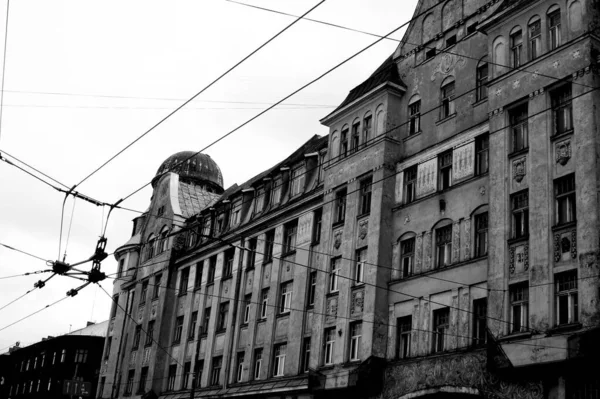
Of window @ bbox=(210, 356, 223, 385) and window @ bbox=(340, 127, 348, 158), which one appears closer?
window @ bbox=(340, 127, 348, 158)

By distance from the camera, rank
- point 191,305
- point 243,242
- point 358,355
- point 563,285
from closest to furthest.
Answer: point 563,285
point 358,355
point 243,242
point 191,305

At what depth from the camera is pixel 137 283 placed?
2073 inches

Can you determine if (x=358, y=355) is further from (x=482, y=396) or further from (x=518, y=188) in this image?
(x=518, y=188)

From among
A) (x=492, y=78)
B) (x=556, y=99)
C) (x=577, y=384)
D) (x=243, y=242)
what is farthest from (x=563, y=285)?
(x=243, y=242)

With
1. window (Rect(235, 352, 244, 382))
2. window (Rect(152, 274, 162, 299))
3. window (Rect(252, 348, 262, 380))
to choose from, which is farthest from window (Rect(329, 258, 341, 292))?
window (Rect(152, 274, 162, 299))

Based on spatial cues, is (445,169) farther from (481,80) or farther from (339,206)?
(339,206)

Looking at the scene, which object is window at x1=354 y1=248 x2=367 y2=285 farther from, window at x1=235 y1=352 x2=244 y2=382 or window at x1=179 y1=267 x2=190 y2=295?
window at x1=179 y1=267 x2=190 y2=295

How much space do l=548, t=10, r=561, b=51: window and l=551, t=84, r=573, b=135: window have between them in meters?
1.69

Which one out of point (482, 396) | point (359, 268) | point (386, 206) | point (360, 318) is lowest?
point (482, 396)

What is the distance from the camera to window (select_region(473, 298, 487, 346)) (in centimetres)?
2528

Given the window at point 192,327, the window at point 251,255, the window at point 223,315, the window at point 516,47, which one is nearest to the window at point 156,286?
the window at point 192,327

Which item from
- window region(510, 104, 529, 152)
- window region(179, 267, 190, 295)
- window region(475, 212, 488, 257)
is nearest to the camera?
window region(510, 104, 529, 152)

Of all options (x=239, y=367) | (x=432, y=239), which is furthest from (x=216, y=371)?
(x=432, y=239)

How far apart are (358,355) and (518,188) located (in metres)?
9.54
